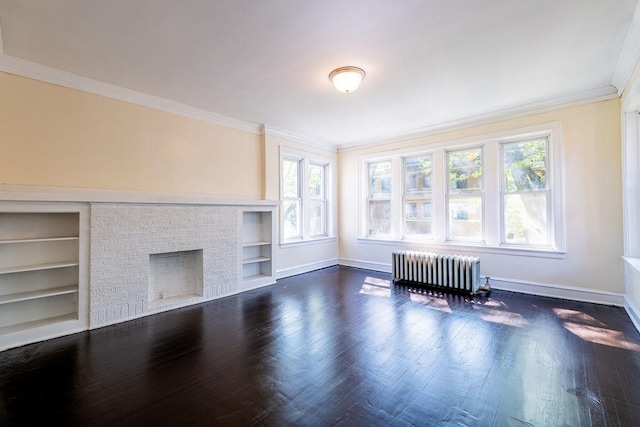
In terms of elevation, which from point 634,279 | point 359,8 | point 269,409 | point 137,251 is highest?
point 359,8

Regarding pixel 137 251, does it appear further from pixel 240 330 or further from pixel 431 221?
pixel 431 221

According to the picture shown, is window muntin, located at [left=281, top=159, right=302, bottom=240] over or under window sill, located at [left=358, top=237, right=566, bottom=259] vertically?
over

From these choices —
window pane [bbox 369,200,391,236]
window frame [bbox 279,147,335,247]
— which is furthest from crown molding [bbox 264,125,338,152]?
window pane [bbox 369,200,391,236]

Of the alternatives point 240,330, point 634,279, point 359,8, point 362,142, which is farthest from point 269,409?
point 362,142

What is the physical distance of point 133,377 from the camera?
233cm

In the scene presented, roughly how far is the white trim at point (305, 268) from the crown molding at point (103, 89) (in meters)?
2.80

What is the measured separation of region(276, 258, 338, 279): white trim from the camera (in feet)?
18.5

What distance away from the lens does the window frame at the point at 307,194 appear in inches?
227

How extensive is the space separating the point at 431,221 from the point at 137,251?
483cm

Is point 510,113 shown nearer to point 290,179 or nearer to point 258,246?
point 290,179

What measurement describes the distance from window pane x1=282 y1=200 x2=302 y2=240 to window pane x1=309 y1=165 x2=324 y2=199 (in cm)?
54

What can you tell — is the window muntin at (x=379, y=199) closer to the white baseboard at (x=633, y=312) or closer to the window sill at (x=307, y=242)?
the window sill at (x=307, y=242)

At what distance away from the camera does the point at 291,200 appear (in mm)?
5938

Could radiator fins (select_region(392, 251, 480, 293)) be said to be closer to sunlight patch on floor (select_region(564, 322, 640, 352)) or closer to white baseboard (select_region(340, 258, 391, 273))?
white baseboard (select_region(340, 258, 391, 273))
